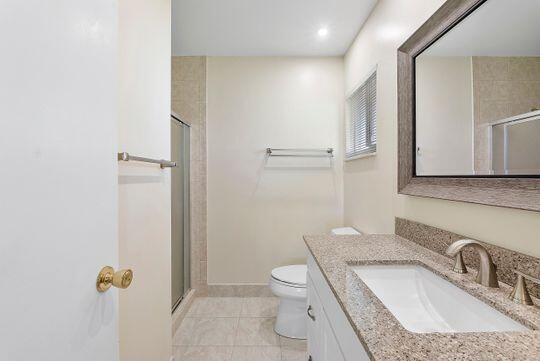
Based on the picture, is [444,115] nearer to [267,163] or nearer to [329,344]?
[329,344]

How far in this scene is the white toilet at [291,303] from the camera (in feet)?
6.98

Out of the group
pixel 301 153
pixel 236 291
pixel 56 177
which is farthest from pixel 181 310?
pixel 56 177

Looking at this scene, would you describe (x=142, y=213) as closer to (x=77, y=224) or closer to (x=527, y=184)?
(x=77, y=224)

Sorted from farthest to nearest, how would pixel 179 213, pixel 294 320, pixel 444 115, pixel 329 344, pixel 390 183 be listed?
pixel 179 213, pixel 294 320, pixel 390 183, pixel 444 115, pixel 329 344

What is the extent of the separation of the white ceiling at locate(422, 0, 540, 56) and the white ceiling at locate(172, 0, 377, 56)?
3.68 feet

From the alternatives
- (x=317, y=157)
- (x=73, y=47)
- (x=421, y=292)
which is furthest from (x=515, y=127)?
(x=317, y=157)

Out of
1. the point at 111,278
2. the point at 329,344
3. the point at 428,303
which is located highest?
the point at 111,278

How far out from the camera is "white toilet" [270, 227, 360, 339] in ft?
6.98

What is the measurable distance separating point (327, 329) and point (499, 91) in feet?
3.30

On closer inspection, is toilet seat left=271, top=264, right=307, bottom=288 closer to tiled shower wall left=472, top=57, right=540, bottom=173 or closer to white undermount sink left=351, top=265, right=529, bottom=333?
white undermount sink left=351, top=265, right=529, bottom=333

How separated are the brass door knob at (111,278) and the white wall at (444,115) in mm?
1216

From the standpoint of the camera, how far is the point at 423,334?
65cm

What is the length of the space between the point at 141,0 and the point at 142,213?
3.13 ft

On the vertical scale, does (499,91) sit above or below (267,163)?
above
